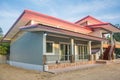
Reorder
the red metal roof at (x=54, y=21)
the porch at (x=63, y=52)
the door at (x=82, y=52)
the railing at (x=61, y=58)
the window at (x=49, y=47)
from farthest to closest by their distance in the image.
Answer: the door at (x=82, y=52)
the window at (x=49, y=47)
the railing at (x=61, y=58)
the porch at (x=63, y=52)
the red metal roof at (x=54, y=21)

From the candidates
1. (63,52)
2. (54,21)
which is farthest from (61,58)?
(54,21)

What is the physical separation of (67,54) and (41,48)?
6.84m

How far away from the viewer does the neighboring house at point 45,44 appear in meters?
17.8

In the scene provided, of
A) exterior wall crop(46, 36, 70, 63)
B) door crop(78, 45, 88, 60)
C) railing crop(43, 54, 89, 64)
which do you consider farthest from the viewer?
door crop(78, 45, 88, 60)

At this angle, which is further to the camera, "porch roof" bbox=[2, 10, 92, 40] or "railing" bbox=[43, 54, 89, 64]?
"railing" bbox=[43, 54, 89, 64]

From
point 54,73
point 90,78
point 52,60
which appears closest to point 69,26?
point 52,60

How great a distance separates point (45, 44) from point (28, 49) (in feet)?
10.0

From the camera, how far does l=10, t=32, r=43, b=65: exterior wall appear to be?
18197 mm

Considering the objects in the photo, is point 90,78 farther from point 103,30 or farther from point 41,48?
point 103,30

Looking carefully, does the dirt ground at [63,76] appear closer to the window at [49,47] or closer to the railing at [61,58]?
the railing at [61,58]

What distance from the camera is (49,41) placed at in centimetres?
2162

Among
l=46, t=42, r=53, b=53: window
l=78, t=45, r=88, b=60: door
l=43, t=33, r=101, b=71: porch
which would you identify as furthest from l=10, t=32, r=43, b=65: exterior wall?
l=78, t=45, r=88, b=60: door

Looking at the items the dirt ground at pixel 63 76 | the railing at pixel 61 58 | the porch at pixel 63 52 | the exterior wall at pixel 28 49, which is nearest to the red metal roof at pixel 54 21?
the porch at pixel 63 52

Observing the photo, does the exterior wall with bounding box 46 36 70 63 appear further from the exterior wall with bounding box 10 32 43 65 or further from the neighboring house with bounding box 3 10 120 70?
the exterior wall with bounding box 10 32 43 65
